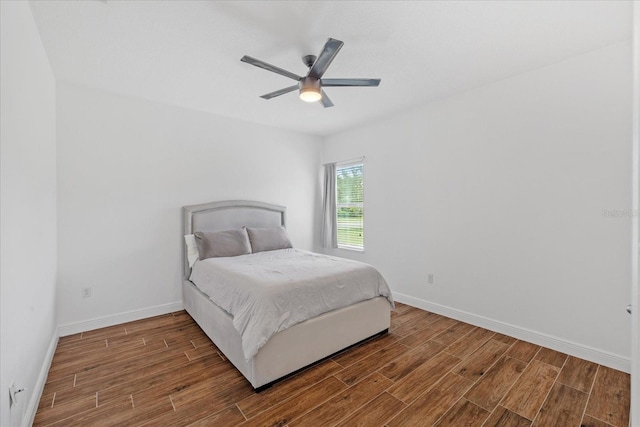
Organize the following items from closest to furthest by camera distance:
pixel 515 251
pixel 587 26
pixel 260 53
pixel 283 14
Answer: pixel 283 14 < pixel 587 26 < pixel 260 53 < pixel 515 251

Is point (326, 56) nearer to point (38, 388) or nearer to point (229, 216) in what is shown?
point (229, 216)

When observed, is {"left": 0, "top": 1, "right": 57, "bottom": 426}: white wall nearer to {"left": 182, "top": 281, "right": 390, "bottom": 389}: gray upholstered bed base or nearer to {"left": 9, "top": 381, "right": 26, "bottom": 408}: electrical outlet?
{"left": 9, "top": 381, "right": 26, "bottom": 408}: electrical outlet

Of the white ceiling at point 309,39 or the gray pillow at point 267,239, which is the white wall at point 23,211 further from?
the gray pillow at point 267,239

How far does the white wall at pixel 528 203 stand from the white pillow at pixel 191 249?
2648 millimetres

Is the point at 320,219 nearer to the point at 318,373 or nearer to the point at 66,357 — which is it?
the point at 318,373

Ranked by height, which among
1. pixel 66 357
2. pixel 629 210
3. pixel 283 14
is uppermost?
pixel 283 14

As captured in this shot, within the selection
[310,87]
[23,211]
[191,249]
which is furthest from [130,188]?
[310,87]

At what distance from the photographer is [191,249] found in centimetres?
344

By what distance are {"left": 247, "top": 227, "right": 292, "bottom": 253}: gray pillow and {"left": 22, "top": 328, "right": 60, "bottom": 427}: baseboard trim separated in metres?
2.04

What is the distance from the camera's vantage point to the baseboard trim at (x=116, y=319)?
→ 9.37 ft

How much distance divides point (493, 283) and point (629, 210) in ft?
4.01

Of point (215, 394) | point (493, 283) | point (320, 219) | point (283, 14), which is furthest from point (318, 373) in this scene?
point (320, 219)

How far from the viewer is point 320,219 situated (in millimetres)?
5109

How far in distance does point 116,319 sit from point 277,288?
2.26 m
